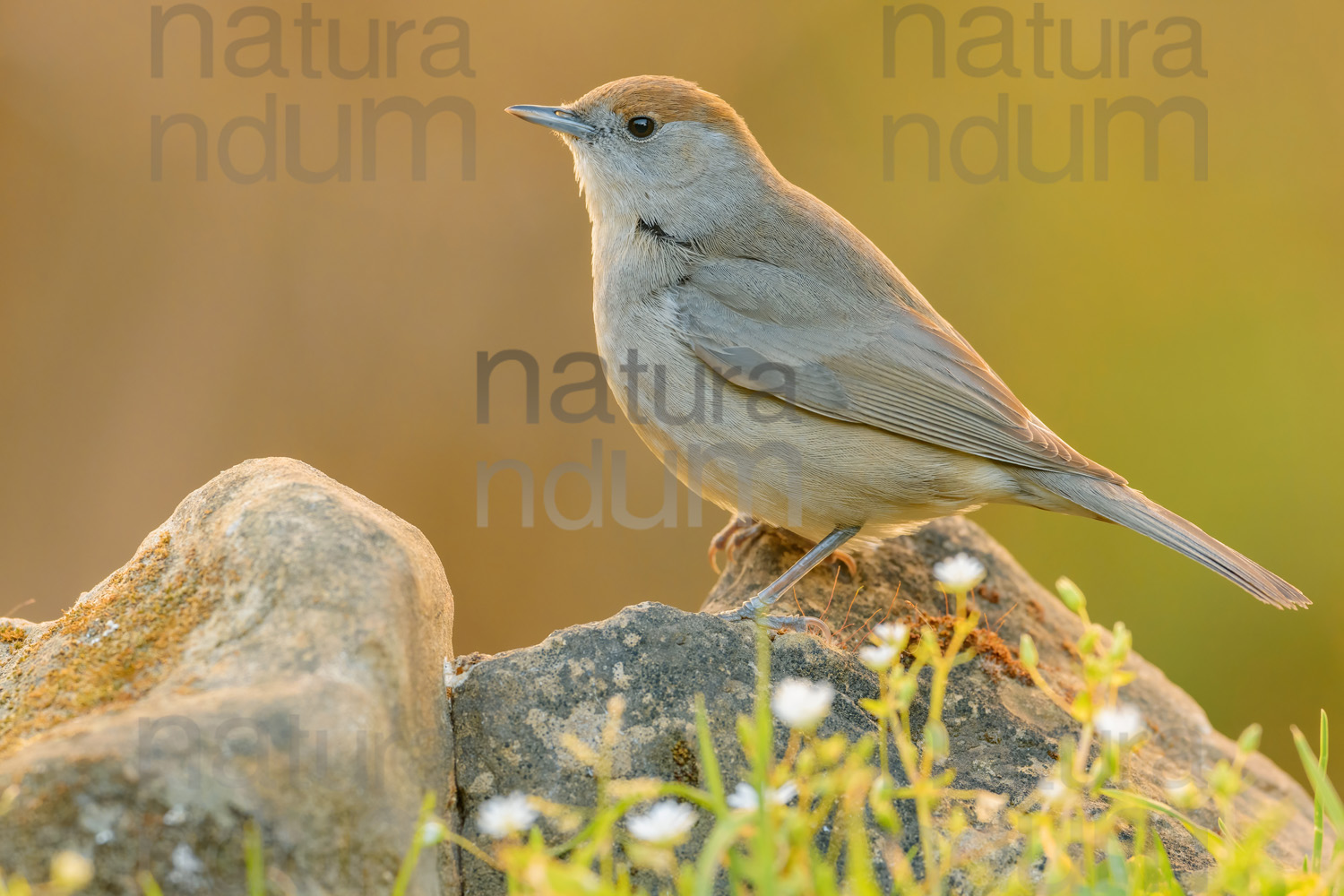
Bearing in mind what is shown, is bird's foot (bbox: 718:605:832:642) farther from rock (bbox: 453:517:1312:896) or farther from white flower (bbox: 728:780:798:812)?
white flower (bbox: 728:780:798:812)

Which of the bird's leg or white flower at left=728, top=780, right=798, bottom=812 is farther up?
white flower at left=728, top=780, right=798, bottom=812

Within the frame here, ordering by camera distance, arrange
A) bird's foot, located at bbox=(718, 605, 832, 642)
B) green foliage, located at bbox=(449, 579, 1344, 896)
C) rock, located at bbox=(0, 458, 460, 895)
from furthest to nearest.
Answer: bird's foot, located at bbox=(718, 605, 832, 642), rock, located at bbox=(0, 458, 460, 895), green foliage, located at bbox=(449, 579, 1344, 896)

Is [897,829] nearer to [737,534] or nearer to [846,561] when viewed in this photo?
[846,561]

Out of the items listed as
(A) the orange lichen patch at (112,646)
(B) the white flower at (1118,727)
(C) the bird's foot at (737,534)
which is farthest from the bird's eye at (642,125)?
(B) the white flower at (1118,727)

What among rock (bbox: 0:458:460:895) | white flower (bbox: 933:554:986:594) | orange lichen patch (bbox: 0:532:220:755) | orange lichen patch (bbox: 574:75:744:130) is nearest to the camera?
rock (bbox: 0:458:460:895)

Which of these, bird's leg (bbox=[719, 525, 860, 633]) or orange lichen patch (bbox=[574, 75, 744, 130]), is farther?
orange lichen patch (bbox=[574, 75, 744, 130])

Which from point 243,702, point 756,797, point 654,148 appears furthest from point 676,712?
point 654,148

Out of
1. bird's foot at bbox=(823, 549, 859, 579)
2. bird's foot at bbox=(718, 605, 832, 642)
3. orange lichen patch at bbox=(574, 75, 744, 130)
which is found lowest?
bird's foot at bbox=(823, 549, 859, 579)

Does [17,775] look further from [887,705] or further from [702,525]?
[702,525]

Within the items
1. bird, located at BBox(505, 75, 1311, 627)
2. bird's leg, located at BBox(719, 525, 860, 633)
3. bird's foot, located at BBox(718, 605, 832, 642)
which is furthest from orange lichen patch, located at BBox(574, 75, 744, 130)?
bird's foot, located at BBox(718, 605, 832, 642)
